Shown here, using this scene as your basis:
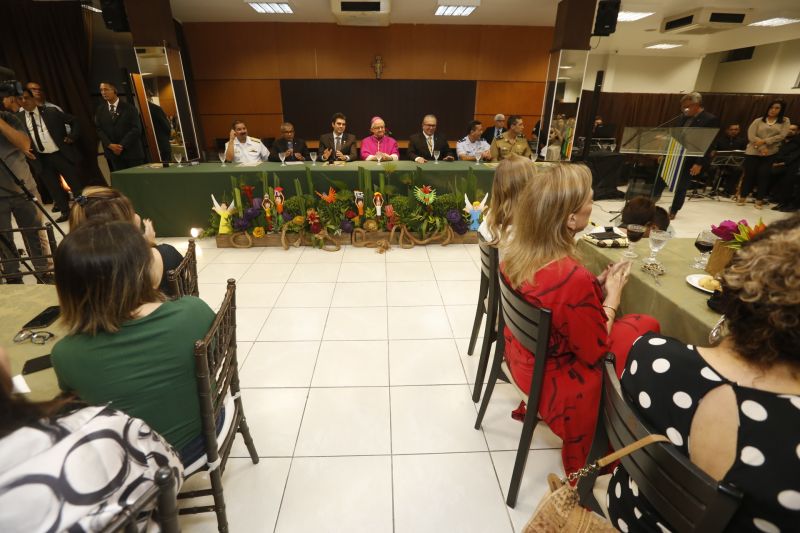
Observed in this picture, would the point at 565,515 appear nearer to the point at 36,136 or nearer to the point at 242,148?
the point at 242,148

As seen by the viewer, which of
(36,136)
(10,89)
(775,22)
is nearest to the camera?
(10,89)

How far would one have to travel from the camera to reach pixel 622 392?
2.79 ft

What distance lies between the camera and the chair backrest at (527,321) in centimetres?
123

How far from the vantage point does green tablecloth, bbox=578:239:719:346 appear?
1.36 m

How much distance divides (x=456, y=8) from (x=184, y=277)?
619cm

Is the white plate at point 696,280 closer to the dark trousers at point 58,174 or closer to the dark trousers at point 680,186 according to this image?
the dark trousers at point 680,186

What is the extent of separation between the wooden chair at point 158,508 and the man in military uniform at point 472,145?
4941 millimetres

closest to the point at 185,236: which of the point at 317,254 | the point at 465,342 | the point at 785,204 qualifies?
the point at 317,254

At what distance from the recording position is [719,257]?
1546mm

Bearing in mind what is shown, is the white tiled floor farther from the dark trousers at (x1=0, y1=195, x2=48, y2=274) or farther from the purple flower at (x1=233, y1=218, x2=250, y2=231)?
the dark trousers at (x1=0, y1=195, x2=48, y2=274)

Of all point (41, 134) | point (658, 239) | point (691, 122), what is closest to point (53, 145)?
point (41, 134)

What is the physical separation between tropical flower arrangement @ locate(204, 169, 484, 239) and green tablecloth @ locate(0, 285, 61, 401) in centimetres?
249

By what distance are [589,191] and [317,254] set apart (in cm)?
304

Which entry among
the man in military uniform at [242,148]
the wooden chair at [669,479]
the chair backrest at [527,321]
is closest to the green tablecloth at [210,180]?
the man in military uniform at [242,148]
